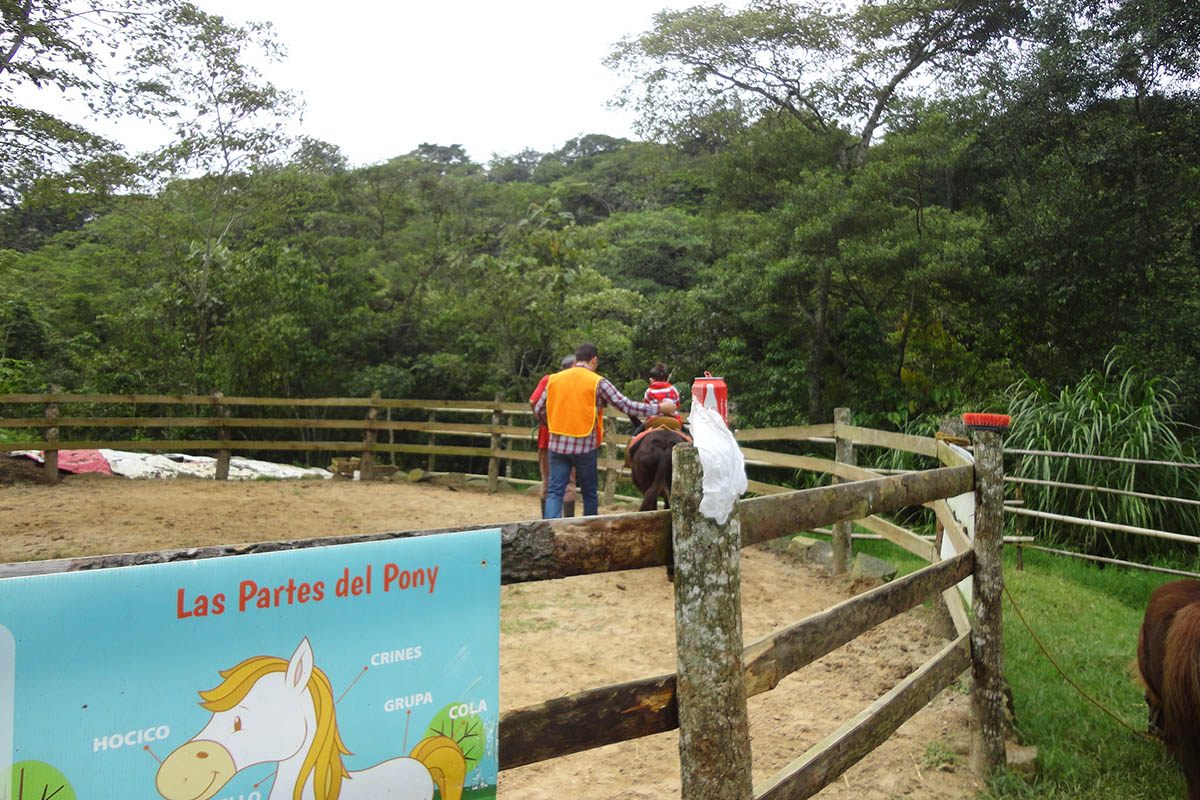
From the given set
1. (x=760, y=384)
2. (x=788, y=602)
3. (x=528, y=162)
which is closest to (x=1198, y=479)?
(x=788, y=602)

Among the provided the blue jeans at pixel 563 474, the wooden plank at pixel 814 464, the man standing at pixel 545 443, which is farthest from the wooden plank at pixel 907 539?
the man standing at pixel 545 443

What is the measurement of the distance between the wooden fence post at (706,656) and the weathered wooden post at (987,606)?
1.65 meters

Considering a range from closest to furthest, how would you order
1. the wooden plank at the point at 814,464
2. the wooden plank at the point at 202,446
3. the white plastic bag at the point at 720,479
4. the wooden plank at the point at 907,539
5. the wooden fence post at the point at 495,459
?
1. the white plastic bag at the point at 720,479
2. the wooden plank at the point at 907,539
3. the wooden plank at the point at 814,464
4. the wooden plank at the point at 202,446
5. the wooden fence post at the point at 495,459

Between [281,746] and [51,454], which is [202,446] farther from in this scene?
[281,746]

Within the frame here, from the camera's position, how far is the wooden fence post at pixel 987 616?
2.98 m

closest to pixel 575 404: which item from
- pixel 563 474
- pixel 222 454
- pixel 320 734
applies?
pixel 563 474

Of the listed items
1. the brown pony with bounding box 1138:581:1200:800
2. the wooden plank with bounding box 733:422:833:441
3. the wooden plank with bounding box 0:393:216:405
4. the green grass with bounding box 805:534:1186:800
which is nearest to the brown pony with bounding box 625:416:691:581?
the wooden plank with bounding box 733:422:833:441

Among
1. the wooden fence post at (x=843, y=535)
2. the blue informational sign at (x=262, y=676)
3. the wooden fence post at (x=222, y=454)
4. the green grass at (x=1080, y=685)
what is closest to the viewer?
the blue informational sign at (x=262, y=676)

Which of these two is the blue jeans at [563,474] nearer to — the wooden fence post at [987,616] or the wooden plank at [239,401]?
the wooden fence post at [987,616]

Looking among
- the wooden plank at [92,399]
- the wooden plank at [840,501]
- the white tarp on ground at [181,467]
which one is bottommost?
the white tarp on ground at [181,467]

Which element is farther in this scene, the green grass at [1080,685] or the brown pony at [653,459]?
the brown pony at [653,459]

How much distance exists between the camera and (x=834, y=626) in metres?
2.30

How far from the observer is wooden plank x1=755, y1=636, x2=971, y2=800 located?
2.05 metres

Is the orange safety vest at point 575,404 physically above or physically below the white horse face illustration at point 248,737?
above
